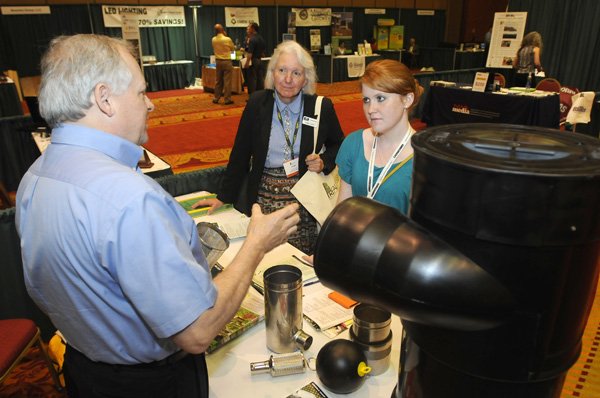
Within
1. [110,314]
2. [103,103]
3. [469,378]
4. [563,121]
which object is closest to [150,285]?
[110,314]

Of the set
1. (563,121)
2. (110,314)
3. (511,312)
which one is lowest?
(563,121)

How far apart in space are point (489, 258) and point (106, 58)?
2.88ft

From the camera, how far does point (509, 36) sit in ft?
26.3

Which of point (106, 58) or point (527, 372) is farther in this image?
point (106, 58)

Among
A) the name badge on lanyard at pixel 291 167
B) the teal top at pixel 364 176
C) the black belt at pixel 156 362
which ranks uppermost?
the teal top at pixel 364 176

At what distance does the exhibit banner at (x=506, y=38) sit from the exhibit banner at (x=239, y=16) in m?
7.82

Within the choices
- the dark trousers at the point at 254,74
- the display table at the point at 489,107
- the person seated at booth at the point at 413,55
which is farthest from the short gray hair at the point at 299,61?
the person seated at booth at the point at 413,55

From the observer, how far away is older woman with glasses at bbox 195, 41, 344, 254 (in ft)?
7.72

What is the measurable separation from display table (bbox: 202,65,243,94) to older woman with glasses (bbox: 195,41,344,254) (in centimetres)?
861

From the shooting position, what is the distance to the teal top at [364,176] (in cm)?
170

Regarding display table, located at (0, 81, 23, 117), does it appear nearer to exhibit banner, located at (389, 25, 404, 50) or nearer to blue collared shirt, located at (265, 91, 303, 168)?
blue collared shirt, located at (265, 91, 303, 168)

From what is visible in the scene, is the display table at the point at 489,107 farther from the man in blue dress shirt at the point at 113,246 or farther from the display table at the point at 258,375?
the man in blue dress shirt at the point at 113,246

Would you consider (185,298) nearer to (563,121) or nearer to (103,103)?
(103,103)

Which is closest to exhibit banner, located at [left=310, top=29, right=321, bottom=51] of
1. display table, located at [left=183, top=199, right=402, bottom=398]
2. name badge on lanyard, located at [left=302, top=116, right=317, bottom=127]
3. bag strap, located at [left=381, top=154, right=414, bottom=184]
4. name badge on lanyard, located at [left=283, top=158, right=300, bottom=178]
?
name badge on lanyard, located at [left=302, top=116, right=317, bottom=127]
